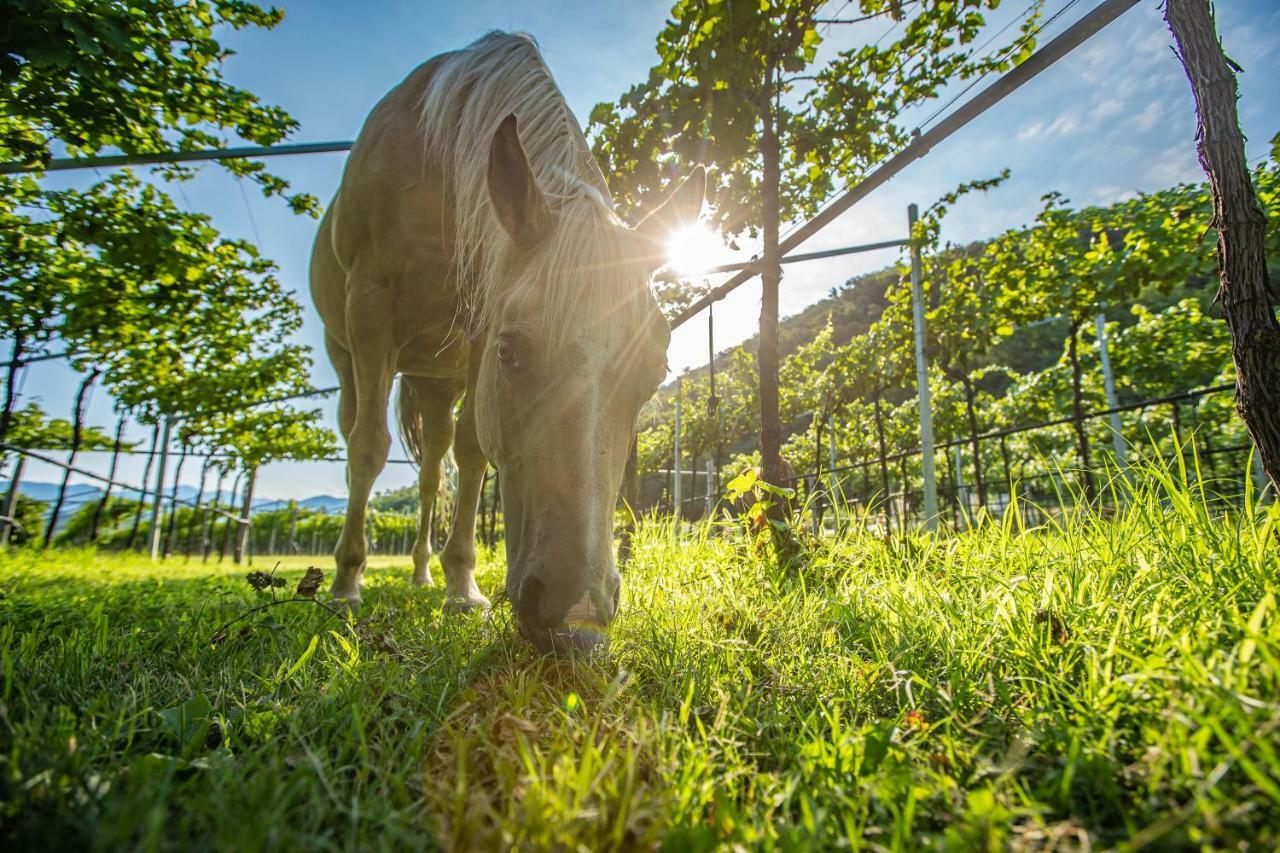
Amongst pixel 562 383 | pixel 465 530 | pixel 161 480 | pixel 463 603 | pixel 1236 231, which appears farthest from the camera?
pixel 161 480

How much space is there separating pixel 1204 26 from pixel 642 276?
73.2 inches

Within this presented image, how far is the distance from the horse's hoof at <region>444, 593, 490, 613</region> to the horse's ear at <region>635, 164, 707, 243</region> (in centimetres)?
201

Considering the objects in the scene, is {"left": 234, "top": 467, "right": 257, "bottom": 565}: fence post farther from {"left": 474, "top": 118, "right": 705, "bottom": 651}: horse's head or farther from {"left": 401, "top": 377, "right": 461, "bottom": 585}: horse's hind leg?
{"left": 474, "top": 118, "right": 705, "bottom": 651}: horse's head

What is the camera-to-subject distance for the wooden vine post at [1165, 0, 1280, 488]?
152cm

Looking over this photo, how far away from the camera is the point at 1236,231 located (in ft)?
5.20

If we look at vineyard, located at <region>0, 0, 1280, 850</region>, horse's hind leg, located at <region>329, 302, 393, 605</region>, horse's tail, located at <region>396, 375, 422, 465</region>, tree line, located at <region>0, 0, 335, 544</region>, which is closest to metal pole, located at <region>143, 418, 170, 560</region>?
tree line, located at <region>0, 0, 335, 544</region>

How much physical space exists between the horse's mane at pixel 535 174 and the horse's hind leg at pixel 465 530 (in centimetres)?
91

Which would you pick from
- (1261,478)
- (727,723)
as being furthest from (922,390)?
(727,723)

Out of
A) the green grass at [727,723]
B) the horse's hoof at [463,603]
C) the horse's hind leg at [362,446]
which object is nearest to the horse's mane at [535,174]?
the horse's hind leg at [362,446]

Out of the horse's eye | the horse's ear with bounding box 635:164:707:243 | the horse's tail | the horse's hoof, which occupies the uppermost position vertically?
the horse's ear with bounding box 635:164:707:243

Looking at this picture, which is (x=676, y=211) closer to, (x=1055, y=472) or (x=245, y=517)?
(x=1055, y=472)

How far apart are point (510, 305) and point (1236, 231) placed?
2231 mm

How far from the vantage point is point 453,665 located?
1.56 metres

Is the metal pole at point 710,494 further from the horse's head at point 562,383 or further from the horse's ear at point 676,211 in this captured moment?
the horse's head at point 562,383
